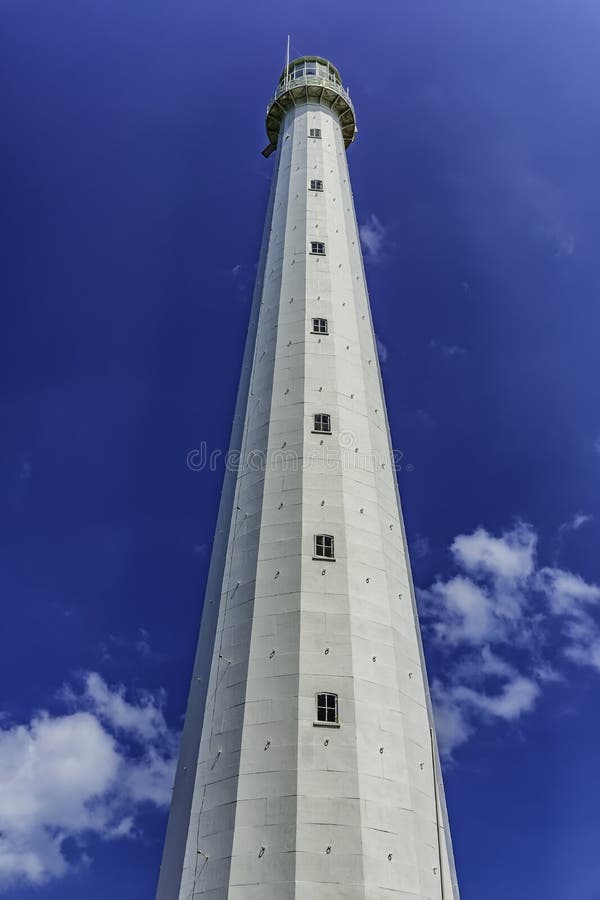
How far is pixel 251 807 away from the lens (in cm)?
2422

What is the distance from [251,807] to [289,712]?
322cm

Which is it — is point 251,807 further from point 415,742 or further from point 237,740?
point 415,742

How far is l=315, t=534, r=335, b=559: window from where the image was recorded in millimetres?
30109

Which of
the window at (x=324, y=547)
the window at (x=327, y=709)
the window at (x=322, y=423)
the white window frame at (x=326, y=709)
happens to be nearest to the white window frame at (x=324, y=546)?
the window at (x=324, y=547)

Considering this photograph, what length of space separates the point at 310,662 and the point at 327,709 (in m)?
1.78

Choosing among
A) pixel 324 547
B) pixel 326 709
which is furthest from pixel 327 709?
pixel 324 547

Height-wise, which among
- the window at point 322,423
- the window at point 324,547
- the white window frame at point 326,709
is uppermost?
the window at point 322,423

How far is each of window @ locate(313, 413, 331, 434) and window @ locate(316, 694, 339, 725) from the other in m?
12.6

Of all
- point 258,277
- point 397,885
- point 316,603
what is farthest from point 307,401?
point 397,885

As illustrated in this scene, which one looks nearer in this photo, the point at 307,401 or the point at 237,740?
the point at 237,740

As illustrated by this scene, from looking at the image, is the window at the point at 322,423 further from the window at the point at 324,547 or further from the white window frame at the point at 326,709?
the white window frame at the point at 326,709

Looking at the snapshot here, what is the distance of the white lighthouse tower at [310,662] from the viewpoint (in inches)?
928

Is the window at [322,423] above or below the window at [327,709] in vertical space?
above

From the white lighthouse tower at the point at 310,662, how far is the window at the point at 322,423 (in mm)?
102
